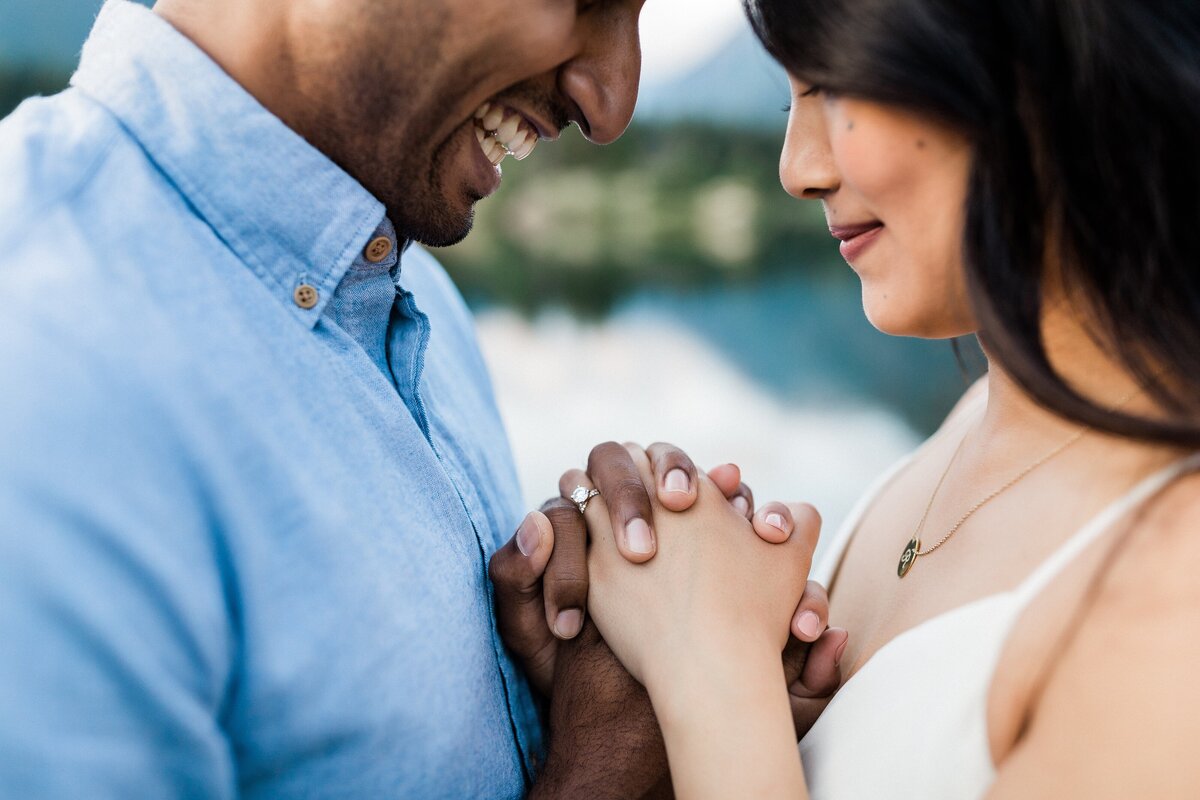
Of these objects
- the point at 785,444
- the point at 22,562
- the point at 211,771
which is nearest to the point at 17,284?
the point at 22,562

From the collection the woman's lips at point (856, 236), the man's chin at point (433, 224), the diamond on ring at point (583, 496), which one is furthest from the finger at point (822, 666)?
the man's chin at point (433, 224)

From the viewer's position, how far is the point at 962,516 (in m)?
1.53

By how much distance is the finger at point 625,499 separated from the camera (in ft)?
4.71

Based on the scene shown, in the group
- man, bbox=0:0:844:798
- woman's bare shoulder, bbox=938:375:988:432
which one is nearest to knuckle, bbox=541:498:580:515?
man, bbox=0:0:844:798

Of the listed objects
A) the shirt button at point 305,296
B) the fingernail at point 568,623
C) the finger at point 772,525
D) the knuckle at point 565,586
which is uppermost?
the shirt button at point 305,296

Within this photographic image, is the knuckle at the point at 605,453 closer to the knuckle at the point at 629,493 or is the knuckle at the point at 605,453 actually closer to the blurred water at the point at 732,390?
the knuckle at the point at 629,493

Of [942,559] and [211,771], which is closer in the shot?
[211,771]

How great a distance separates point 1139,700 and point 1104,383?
0.45 meters

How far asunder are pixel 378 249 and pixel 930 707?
94 cm

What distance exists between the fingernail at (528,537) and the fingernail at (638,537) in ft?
0.42

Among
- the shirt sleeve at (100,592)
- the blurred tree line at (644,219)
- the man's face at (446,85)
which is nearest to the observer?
the shirt sleeve at (100,592)

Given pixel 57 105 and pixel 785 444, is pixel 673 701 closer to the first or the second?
pixel 57 105

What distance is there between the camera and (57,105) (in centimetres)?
124

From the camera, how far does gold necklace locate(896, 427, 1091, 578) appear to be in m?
1.41
